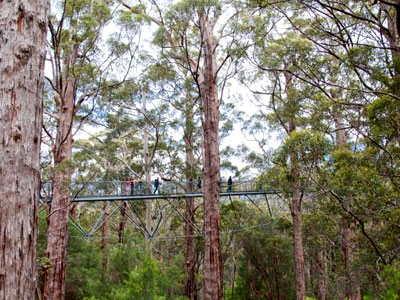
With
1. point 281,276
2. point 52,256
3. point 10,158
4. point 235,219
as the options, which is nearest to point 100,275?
point 52,256

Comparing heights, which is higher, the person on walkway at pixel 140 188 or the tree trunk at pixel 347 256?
the person on walkway at pixel 140 188

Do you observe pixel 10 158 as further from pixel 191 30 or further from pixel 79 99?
pixel 191 30

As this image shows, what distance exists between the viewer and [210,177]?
7949 millimetres

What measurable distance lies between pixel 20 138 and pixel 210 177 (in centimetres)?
620

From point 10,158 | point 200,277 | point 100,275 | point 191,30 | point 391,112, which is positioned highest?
point 191,30

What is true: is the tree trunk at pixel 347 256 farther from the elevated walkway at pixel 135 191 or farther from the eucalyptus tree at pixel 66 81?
the eucalyptus tree at pixel 66 81

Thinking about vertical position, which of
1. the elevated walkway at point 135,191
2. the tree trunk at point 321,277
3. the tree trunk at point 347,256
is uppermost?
the elevated walkway at point 135,191

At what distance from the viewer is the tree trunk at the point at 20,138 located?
177 centimetres

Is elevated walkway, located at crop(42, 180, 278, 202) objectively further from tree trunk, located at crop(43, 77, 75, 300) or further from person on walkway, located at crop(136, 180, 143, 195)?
tree trunk, located at crop(43, 77, 75, 300)

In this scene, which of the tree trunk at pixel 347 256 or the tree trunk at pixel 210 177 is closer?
the tree trunk at pixel 210 177

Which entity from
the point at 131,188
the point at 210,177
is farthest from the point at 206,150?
the point at 131,188

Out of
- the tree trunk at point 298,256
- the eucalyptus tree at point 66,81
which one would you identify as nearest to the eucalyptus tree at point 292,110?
the tree trunk at point 298,256

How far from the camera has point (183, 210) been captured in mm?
16891

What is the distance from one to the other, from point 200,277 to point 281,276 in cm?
346
